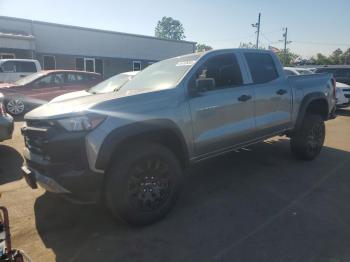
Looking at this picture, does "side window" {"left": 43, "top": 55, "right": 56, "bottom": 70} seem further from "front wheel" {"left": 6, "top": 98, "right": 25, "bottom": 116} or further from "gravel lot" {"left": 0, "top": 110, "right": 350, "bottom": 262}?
"gravel lot" {"left": 0, "top": 110, "right": 350, "bottom": 262}

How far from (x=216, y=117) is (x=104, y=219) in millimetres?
1822

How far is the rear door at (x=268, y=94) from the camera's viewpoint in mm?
4883

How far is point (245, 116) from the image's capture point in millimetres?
4633

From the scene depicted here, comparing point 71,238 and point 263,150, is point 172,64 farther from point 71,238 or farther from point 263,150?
point 263,150

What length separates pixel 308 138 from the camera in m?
5.83

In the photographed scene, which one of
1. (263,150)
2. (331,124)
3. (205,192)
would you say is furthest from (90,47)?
(205,192)

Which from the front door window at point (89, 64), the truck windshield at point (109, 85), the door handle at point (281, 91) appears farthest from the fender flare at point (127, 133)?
the front door window at point (89, 64)

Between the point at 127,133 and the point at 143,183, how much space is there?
607mm

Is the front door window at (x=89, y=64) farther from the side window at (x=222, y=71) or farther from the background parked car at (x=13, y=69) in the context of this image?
the side window at (x=222, y=71)

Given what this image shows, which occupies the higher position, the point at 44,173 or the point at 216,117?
the point at 216,117

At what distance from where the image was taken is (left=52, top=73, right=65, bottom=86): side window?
11656 millimetres

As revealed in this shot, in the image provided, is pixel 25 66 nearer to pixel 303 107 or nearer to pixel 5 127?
pixel 5 127

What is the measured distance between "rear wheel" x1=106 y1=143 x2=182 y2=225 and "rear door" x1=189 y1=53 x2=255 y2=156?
1.76 feet

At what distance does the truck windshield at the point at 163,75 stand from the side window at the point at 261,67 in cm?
98
